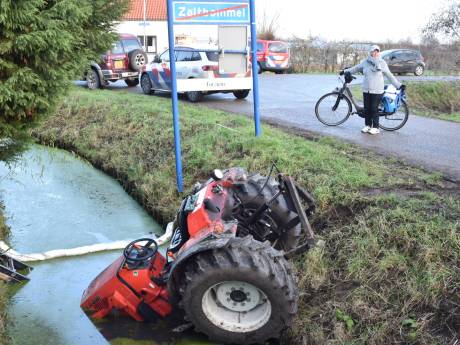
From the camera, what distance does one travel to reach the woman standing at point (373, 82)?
1048 cm

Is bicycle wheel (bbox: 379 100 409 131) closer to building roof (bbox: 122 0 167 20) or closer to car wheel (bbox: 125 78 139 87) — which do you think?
car wheel (bbox: 125 78 139 87)

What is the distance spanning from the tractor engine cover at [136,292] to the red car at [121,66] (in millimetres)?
14848

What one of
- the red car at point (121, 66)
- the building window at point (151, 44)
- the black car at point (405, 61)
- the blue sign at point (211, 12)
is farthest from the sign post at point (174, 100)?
the building window at point (151, 44)

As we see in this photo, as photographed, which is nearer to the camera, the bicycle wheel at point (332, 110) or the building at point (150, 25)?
the bicycle wheel at point (332, 110)

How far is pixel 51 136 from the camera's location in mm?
13195

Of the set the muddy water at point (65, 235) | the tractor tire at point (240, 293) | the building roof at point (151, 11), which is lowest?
the muddy water at point (65, 235)

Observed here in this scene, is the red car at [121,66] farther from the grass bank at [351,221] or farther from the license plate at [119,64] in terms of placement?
the grass bank at [351,221]

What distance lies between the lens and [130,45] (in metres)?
21.0

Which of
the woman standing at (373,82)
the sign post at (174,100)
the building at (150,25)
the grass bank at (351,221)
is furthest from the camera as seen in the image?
the building at (150,25)

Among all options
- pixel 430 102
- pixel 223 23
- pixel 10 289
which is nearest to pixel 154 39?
pixel 430 102

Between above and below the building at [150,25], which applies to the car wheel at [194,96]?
below

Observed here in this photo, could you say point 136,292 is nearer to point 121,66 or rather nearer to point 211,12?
point 211,12

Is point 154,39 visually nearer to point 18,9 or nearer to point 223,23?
point 223,23

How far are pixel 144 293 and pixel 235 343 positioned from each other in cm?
91
